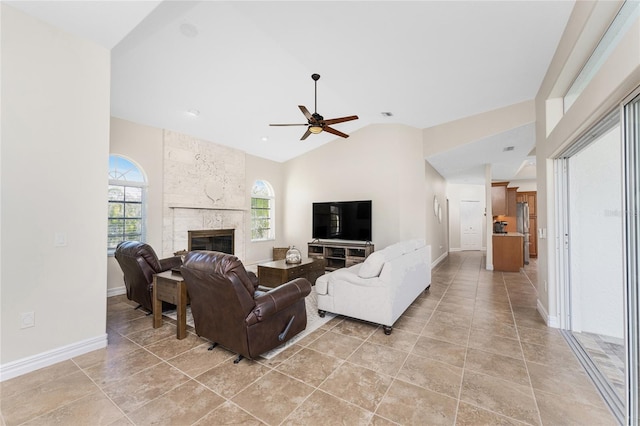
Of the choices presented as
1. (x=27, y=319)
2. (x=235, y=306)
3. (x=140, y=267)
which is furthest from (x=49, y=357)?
(x=235, y=306)

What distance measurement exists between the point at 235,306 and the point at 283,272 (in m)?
1.83

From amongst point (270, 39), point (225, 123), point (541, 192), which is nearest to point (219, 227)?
point (225, 123)

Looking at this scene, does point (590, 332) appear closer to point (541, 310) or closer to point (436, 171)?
point (541, 310)

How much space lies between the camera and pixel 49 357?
2.26 meters

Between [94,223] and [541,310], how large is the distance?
5.31 m

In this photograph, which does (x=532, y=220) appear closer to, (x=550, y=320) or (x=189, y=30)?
(x=550, y=320)

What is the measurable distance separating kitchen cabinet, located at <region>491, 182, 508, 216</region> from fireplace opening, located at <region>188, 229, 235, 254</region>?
23.6 ft

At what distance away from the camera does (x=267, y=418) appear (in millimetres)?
1650

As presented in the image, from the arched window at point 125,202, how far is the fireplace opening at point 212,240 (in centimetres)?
95

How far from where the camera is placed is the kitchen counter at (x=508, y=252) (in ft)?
19.9

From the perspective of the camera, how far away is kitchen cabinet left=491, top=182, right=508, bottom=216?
733 centimetres

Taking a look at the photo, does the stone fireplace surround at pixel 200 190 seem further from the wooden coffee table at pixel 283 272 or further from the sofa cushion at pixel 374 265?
the sofa cushion at pixel 374 265

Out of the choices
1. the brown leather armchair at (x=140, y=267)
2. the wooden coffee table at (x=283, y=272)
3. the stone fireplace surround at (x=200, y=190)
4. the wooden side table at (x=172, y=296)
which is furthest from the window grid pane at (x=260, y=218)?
the wooden side table at (x=172, y=296)

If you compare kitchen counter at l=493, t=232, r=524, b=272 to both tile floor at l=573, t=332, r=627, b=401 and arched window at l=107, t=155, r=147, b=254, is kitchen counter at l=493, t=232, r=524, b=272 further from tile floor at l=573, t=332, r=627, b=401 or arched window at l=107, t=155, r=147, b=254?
arched window at l=107, t=155, r=147, b=254
